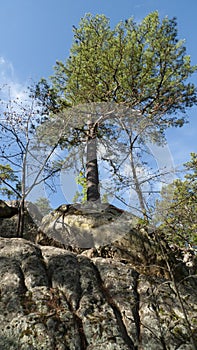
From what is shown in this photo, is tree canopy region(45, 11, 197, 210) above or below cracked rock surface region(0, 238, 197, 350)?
above

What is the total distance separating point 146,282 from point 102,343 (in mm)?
1681

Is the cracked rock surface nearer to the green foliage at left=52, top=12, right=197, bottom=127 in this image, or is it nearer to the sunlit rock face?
the sunlit rock face

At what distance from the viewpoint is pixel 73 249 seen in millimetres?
6391

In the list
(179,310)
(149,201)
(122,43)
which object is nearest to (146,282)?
(179,310)

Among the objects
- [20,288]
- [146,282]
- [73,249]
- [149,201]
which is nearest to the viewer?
[20,288]

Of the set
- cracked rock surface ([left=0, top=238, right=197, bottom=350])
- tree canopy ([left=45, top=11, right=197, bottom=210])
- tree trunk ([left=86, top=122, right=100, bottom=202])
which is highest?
tree canopy ([left=45, top=11, right=197, bottom=210])

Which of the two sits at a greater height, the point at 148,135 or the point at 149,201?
the point at 148,135

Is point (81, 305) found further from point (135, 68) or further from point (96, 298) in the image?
point (135, 68)

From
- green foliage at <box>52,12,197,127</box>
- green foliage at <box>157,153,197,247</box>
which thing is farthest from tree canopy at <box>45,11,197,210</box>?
green foliage at <box>157,153,197,247</box>

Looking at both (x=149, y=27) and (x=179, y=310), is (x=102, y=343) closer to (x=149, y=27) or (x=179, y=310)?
(x=179, y=310)

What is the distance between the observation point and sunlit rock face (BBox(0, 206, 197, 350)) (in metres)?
3.62

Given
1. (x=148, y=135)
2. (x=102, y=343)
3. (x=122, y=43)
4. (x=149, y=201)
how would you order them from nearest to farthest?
1. (x=102, y=343)
2. (x=149, y=201)
3. (x=148, y=135)
4. (x=122, y=43)

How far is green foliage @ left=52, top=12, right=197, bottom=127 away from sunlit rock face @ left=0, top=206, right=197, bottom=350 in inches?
200

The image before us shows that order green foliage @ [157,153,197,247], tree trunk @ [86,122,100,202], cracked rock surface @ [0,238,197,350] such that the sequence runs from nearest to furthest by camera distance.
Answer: cracked rock surface @ [0,238,197,350] < green foliage @ [157,153,197,247] < tree trunk @ [86,122,100,202]
